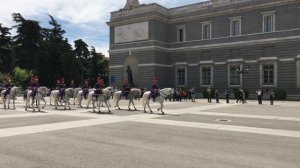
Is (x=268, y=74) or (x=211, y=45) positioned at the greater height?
(x=211, y=45)

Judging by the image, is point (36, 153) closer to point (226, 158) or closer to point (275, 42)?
point (226, 158)

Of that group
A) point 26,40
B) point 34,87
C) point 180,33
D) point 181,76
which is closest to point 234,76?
point 181,76

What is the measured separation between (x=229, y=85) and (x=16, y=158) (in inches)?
1600

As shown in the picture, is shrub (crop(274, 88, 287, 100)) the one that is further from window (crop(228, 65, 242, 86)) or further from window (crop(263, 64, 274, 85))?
window (crop(228, 65, 242, 86))

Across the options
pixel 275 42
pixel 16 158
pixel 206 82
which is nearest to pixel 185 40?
pixel 206 82

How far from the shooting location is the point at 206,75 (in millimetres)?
48969

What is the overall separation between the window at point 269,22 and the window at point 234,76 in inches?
236

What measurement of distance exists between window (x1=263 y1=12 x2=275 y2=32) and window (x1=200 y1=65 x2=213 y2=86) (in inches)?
354

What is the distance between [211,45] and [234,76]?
5586 mm

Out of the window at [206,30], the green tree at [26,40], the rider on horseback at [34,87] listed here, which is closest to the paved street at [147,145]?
the rider on horseback at [34,87]

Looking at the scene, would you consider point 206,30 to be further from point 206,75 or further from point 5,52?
point 5,52

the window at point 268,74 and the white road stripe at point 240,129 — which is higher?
the window at point 268,74

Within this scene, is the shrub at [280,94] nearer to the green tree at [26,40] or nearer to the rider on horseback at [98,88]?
the rider on horseback at [98,88]

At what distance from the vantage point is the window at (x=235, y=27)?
4684 cm
